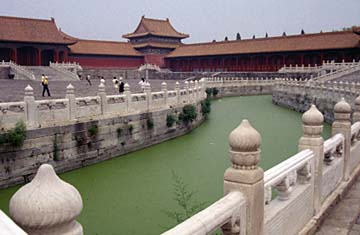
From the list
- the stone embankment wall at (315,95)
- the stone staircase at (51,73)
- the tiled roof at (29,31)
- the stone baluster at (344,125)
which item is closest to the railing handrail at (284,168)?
the stone baluster at (344,125)

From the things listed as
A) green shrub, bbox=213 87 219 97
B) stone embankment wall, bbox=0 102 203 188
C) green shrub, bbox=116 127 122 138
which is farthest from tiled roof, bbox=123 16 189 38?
green shrub, bbox=116 127 122 138

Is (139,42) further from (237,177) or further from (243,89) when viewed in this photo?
(237,177)

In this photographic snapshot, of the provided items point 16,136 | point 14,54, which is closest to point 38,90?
point 16,136

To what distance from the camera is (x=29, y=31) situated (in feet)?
128

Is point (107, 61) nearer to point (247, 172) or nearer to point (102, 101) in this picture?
point (102, 101)

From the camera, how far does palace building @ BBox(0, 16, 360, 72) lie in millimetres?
38000

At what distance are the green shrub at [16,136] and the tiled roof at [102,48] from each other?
35488mm

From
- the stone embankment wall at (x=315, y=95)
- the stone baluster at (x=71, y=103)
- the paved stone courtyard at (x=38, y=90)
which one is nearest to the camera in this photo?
the stone baluster at (x=71, y=103)

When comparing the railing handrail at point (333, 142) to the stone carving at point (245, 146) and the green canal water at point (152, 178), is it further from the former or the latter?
the green canal water at point (152, 178)

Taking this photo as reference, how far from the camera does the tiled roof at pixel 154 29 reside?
178 feet

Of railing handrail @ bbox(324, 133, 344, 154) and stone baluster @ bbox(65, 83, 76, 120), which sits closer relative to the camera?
railing handrail @ bbox(324, 133, 344, 154)

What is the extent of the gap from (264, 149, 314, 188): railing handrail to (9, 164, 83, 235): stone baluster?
228cm

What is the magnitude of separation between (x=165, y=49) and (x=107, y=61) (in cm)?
1004

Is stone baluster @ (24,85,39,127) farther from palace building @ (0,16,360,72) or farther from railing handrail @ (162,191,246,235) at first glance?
palace building @ (0,16,360,72)
